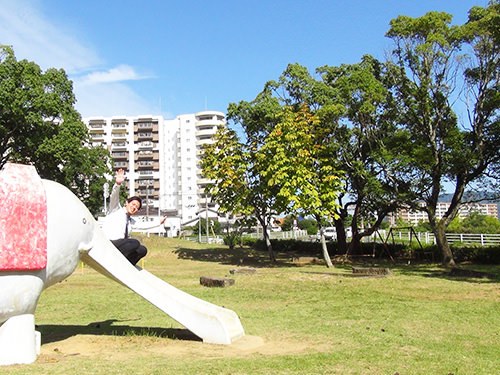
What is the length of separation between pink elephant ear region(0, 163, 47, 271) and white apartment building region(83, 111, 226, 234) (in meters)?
77.0

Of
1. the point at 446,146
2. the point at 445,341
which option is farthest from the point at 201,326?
the point at 446,146

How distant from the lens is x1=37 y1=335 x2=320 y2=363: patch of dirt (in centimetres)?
677

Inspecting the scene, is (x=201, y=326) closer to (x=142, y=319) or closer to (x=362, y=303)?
(x=142, y=319)

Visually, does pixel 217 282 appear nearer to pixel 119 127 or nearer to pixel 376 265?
pixel 376 265

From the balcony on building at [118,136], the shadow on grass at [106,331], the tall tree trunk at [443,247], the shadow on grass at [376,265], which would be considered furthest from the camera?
the balcony on building at [118,136]

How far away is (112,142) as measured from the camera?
86.0 meters

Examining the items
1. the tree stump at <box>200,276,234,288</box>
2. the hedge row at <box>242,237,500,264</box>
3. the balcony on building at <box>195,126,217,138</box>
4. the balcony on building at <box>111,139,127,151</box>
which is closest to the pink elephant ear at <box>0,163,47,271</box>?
the tree stump at <box>200,276,234,288</box>

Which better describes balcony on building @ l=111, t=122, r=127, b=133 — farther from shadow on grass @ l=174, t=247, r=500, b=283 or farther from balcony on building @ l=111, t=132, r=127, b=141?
shadow on grass @ l=174, t=247, r=500, b=283

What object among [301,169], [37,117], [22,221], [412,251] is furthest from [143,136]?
[22,221]

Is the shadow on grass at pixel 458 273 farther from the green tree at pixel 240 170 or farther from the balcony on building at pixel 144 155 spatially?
the balcony on building at pixel 144 155

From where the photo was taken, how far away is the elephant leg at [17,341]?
620 cm

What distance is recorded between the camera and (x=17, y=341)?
6285 mm

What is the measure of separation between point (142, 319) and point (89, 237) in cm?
335

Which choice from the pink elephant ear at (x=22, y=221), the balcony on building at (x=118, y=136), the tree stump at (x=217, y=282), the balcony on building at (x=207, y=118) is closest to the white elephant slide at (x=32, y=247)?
the pink elephant ear at (x=22, y=221)
